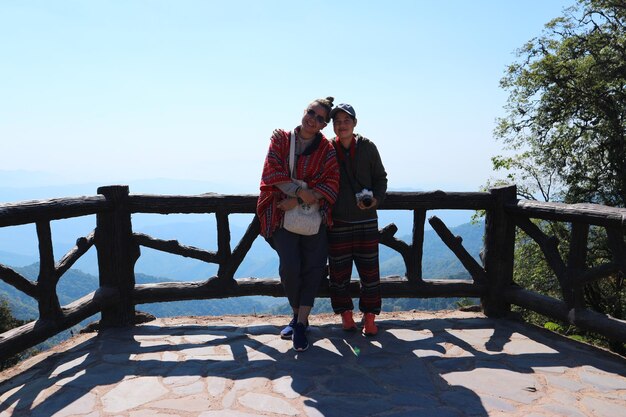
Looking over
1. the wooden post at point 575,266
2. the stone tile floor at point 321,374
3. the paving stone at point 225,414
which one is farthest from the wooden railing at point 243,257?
the paving stone at point 225,414

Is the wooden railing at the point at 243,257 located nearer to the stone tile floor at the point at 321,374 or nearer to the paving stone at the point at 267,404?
the stone tile floor at the point at 321,374

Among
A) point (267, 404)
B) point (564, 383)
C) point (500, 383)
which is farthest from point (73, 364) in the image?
point (564, 383)

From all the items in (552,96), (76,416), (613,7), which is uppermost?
(613,7)

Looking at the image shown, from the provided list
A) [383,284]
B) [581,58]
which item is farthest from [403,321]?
[581,58]

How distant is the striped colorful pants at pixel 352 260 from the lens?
165 inches

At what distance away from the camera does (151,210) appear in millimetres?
4812

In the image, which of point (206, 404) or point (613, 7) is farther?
point (613, 7)

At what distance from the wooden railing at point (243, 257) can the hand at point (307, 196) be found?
3.37ft

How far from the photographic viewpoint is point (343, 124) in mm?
3965

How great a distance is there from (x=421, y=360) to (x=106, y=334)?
2844 millimetres

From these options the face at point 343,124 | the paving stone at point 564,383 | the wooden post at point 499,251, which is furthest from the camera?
the wooden post at point 499,251

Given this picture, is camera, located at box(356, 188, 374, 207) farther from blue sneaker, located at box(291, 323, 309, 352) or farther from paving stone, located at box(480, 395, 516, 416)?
paving stone, located at box(480, 395, 516, 416)

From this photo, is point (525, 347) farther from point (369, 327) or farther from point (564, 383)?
point (369, 327)

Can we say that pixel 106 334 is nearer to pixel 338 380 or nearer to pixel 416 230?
pixel 338 380
